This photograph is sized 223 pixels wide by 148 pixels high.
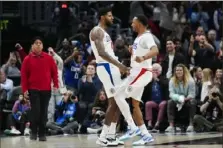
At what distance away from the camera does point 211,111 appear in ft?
47.8

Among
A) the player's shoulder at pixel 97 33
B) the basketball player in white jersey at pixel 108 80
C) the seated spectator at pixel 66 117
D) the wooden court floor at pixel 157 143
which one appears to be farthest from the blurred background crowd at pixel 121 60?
the player's shoulder at pixel 97 33

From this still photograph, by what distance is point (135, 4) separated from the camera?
19.5 metres

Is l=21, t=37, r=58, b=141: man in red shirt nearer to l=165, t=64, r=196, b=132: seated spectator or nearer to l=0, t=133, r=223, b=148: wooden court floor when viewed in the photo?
l=0, t=133, r=223, b=148: wooden court floor

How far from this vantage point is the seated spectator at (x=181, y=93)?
1459 centimetres

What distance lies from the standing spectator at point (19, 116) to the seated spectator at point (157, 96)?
2.73 meters

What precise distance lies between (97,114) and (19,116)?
1737 mm

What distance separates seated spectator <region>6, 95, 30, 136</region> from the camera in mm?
A: 14367

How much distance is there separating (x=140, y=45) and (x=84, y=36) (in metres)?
7.48

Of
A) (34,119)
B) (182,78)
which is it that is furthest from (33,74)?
(182,78)

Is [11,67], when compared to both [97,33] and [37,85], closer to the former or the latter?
[37,85]

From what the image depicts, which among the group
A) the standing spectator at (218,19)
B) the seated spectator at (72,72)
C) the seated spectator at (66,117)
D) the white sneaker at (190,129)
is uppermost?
the standing spectator at (218,19)

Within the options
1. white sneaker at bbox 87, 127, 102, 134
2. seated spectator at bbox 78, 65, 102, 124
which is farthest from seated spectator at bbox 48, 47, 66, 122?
white sneaker at bbox 87, 127, 102, 134

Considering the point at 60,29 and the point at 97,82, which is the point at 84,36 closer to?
the point at 60,29

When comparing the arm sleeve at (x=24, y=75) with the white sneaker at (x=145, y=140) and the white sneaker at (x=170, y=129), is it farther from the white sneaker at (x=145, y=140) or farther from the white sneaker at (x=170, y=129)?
the white sneaker at (x=170, y=129)
